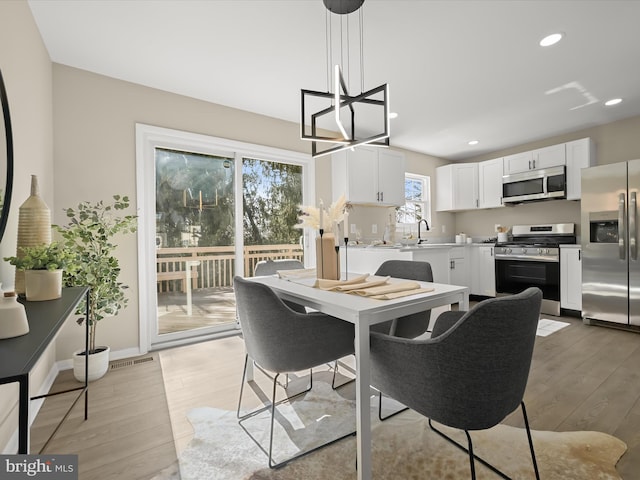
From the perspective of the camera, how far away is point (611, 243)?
3561mm

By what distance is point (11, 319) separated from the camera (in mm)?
913

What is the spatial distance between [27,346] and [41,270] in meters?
0.69

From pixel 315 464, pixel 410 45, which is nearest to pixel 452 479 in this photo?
pixel 315 464

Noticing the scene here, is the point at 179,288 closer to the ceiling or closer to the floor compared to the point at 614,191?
closer to the floor

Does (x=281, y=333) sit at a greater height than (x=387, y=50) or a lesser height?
lesser

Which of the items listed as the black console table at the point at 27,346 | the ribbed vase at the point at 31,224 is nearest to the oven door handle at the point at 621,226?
the black console table at the point at 27,346

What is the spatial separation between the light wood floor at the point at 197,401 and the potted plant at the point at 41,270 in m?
0.85

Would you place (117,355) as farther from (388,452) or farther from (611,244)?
(611,244)

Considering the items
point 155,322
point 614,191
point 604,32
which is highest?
point 604,32

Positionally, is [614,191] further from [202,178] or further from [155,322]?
[155,322]

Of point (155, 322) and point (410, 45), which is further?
point (155, 322)

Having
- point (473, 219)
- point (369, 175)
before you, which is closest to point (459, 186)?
point (473, 219)

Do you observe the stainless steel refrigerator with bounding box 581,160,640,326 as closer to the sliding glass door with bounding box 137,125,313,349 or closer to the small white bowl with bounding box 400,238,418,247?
the small white bowl with bounding box 400,238,418,247

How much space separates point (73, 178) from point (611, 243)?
5411 mm
